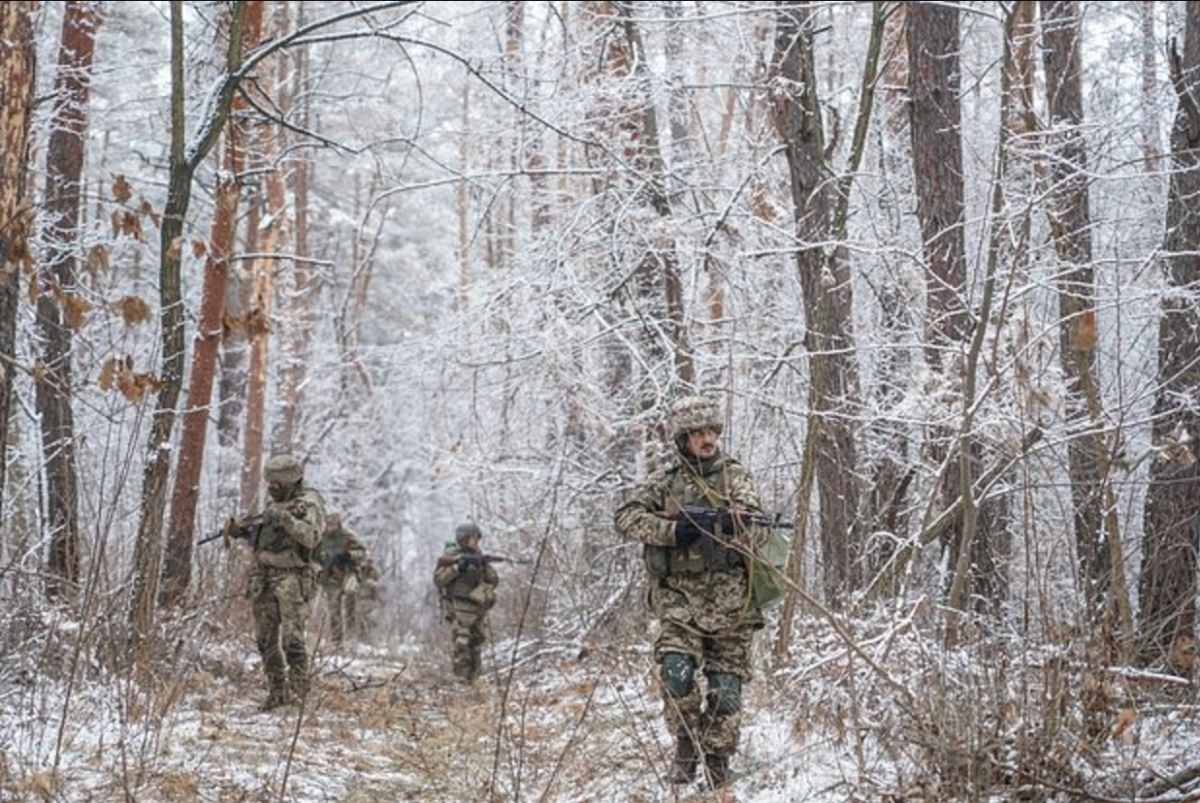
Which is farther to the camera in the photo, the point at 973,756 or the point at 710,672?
the point at 710,672

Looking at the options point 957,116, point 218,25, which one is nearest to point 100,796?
point 218,25

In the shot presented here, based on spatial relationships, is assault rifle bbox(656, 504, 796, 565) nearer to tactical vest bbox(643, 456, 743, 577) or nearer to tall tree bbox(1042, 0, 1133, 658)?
tactical vest bbox(643, 456, 743, 577)

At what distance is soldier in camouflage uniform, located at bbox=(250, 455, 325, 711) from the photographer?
8312 mm

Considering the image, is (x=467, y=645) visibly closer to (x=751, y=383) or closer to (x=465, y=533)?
(x=465, y=533)

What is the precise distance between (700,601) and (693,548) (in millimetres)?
237

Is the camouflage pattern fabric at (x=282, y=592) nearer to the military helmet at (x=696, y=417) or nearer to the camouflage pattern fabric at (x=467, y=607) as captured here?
the camouflage pattern fabric at (x=467, y=607)

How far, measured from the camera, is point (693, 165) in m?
11.1

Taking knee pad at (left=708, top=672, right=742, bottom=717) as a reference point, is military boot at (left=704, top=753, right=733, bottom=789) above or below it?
below

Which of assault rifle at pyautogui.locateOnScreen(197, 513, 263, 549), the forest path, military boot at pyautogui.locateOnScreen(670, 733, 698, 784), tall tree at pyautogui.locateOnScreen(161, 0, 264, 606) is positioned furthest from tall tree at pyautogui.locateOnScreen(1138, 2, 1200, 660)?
tall tree at pyautogui.locateOnScreen(161, 0, 264, 606)

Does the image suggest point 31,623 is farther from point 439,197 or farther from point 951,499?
point 439,197

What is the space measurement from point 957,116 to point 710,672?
4.77m

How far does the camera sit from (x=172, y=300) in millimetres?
7469

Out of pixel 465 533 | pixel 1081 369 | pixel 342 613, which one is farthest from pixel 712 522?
pixel 342 613

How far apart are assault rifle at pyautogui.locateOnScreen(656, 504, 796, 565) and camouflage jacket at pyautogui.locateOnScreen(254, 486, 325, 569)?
330cm
